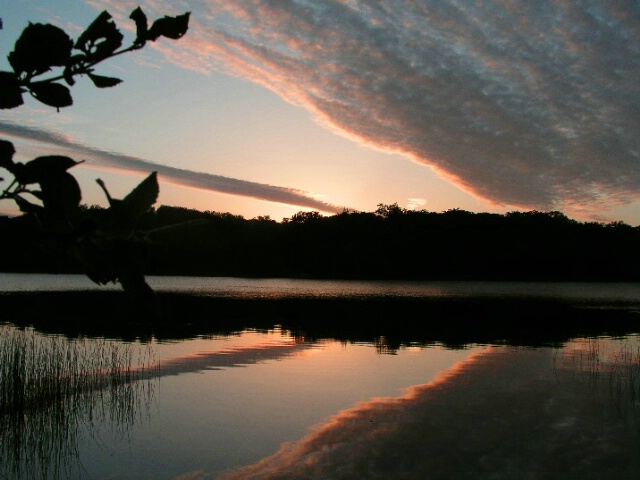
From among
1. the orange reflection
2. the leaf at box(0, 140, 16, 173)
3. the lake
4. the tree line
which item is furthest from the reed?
the tree line

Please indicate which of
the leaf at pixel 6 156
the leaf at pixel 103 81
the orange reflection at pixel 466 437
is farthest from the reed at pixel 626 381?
the leaf at pixel 6 156

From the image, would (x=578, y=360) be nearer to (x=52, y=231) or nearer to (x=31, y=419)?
(x=31, y=419)

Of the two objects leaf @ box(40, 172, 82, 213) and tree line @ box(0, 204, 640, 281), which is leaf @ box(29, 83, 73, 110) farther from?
tree line @ box(0, 204, 640, 281)

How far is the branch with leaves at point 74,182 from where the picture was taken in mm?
825

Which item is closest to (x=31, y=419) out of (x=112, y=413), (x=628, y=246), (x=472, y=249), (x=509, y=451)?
(x=112, y=413)

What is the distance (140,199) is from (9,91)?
0.32 metres

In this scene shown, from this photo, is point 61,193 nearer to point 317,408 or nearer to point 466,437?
point 466,437

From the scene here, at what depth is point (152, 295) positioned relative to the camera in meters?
0.83

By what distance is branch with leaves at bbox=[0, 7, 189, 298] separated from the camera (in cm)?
82

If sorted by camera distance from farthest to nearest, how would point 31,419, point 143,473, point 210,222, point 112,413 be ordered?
point 112,413
point 31,419
point 143,473
point 210,222

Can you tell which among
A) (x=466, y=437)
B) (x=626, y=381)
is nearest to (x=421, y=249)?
(x=626, y=381)

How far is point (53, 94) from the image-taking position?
0.99 metres

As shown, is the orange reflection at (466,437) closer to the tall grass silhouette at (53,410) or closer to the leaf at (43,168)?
the tall grass silhouette at (53,410)

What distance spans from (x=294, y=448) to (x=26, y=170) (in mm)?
11660
